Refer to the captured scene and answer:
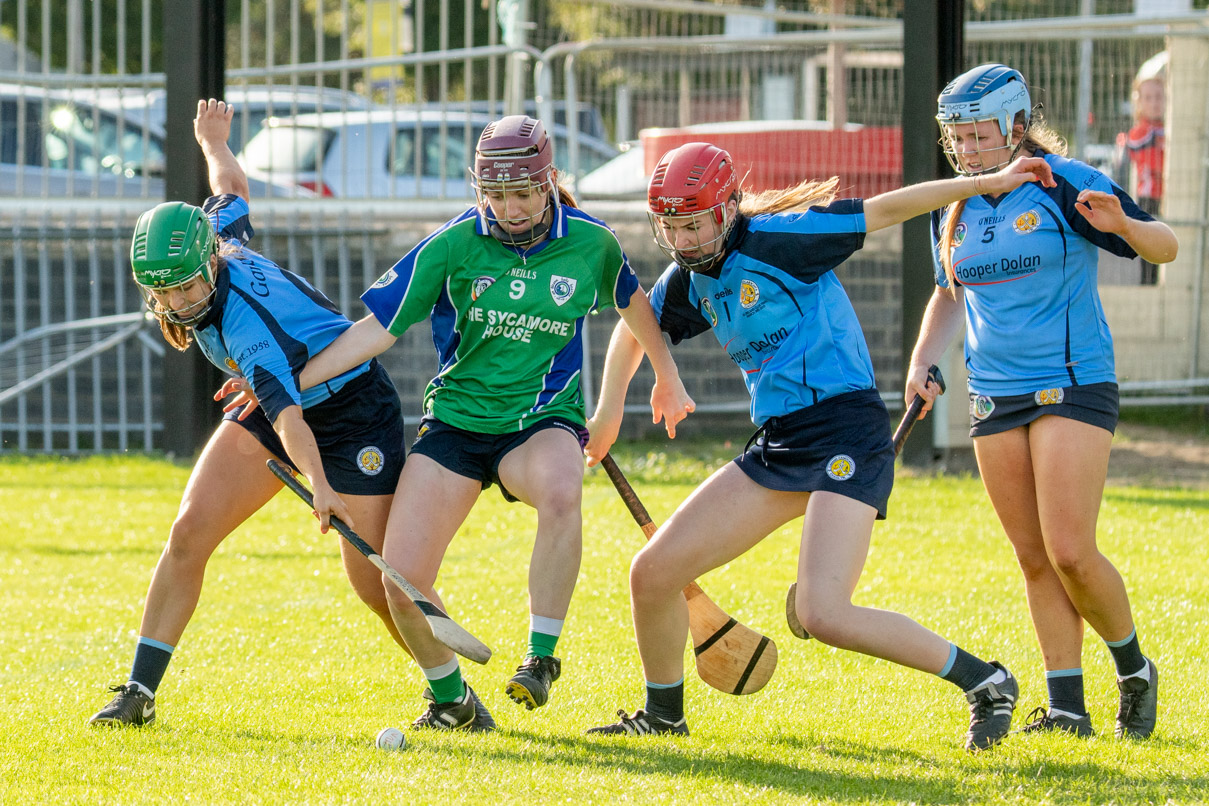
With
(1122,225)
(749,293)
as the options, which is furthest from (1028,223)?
(749,293)

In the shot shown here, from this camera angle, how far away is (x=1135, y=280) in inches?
444

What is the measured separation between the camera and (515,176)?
401cm

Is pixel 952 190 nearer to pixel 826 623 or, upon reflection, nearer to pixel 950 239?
pixel 950 239

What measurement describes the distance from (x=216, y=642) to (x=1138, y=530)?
4.95m

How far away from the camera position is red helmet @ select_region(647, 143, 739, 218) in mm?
3887

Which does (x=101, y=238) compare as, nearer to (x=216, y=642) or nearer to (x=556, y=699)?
(x=216, y=642)

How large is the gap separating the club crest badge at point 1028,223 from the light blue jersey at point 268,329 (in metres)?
2.10

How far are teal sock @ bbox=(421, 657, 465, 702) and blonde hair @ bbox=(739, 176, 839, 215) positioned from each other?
169 centimetres

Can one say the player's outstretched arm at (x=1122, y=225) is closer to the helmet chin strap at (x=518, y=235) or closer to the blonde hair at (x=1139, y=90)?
the helmet chin strap at (x=518, y=235)

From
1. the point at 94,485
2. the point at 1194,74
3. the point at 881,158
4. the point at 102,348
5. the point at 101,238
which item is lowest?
the point at 94,485

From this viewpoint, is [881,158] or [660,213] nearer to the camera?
[660,213]

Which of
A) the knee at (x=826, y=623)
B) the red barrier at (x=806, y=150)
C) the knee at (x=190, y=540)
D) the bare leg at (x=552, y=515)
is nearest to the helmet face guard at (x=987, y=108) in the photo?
the knee at (x=826, y=623)

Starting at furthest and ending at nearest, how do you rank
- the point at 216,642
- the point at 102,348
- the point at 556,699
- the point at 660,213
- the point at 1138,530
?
the point at 102,348 < the point at 1138,530 < the point at 216,642 < the point at 556,699 < the point at 660,213

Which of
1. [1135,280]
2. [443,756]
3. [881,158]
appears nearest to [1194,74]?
[1135,280]
